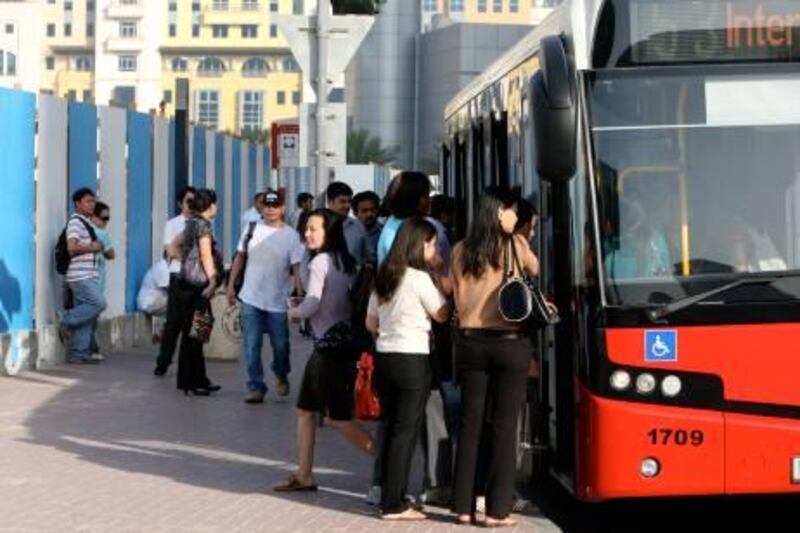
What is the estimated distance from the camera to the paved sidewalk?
9758 millimetres

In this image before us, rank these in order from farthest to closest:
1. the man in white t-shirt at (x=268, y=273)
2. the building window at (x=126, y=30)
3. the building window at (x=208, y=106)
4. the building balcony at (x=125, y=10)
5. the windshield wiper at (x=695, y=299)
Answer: the building window at (x=126, y=30), the building balcony at (x=125, y=10), the building window at (x=208, y=106), the man in white t-shirt at (x=268, y=273), the windshield wiper at (x=695, y=299)

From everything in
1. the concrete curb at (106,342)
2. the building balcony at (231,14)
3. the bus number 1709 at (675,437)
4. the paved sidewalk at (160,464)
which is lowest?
the paved sidewalk at (160,464)

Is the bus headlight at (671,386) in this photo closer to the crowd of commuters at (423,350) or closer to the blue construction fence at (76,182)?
the crowd of commuters at (423,350)

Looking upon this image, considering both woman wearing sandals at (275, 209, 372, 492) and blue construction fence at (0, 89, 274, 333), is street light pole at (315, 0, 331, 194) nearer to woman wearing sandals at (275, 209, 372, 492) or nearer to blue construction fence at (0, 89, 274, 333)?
blue construction fence at (0, 89, 274, 333)

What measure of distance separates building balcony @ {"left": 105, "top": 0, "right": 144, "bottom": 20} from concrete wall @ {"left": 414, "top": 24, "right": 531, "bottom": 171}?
4090 centimetres

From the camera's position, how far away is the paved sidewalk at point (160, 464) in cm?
976

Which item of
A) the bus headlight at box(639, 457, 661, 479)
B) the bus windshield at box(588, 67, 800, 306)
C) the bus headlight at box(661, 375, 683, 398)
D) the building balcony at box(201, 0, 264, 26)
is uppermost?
the building balcony at box(201, 0, 264, 26)

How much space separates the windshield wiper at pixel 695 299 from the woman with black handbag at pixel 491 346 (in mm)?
970

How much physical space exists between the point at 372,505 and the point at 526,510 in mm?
854

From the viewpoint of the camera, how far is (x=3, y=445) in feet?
42.7

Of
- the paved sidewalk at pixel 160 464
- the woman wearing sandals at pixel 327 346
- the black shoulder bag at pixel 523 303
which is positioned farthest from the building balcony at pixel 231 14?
the black shoulder bag at pixel 523 303

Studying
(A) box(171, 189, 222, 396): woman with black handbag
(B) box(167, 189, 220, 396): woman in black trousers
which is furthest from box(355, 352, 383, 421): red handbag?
(B) box(167, 189, 220, 396): woman in black trousers

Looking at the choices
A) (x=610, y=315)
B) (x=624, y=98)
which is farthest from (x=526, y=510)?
(x=624, y=98)

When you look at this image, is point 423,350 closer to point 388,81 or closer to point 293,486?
point 293,486
